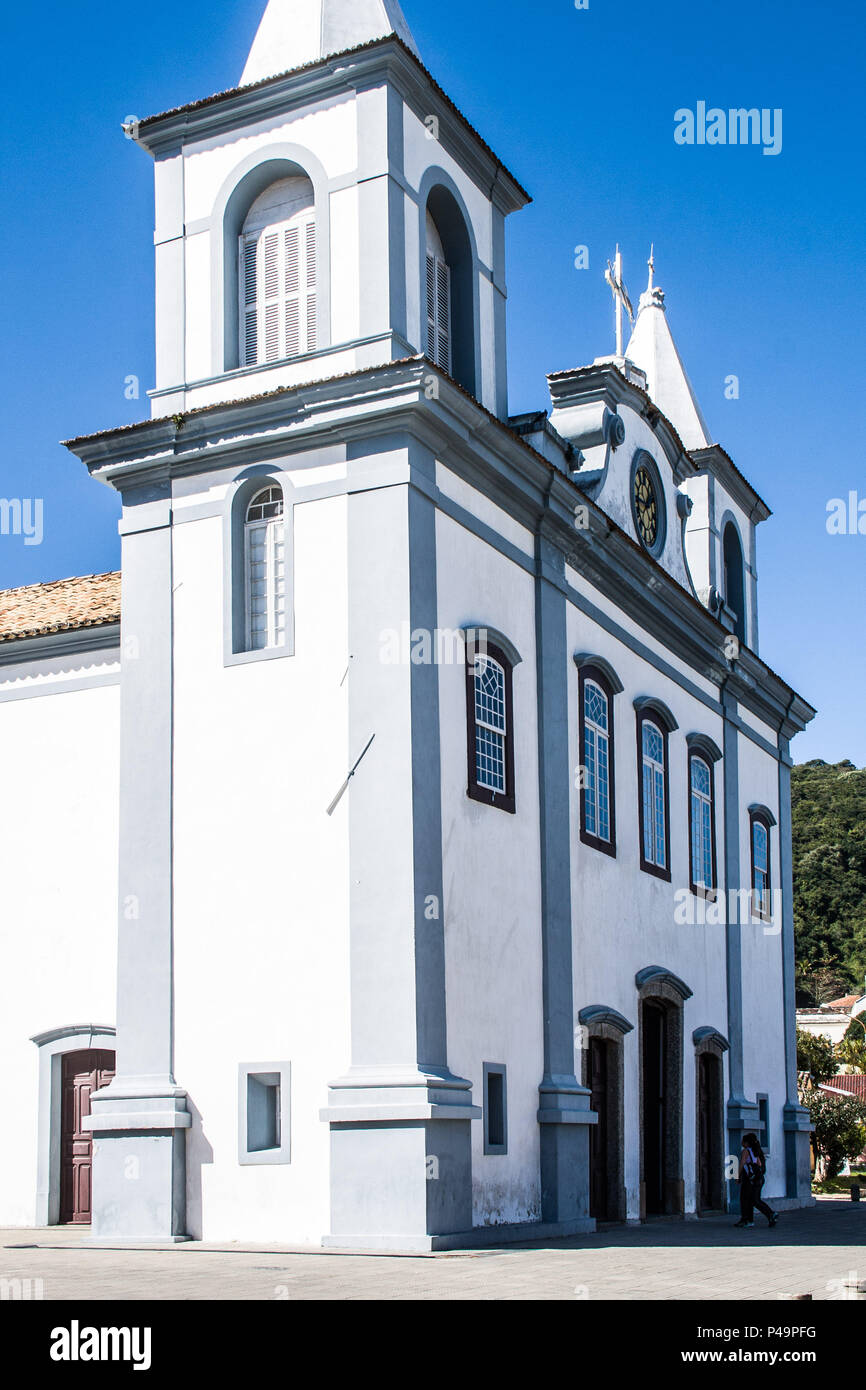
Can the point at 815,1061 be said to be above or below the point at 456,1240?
below

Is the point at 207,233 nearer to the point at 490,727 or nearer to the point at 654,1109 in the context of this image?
the point at 490,727

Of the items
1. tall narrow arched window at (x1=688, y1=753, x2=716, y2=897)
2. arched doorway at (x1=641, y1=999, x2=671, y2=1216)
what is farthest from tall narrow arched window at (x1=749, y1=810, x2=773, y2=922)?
arched doorway at (x1=641, y1=999, x2=671, y2=1216)

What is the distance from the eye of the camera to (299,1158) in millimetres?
14711

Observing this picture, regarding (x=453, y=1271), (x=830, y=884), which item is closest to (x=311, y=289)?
(x=453, y=1271)

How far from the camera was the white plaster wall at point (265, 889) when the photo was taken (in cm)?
1484

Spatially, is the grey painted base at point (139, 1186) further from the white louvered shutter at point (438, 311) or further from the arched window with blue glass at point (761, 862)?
the arched window with blue glass at point (761, 862)

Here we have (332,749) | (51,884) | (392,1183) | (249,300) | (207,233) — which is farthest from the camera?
(51,884)

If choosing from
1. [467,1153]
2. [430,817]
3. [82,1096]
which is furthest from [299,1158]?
[82,1096]

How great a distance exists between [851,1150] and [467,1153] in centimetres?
3445

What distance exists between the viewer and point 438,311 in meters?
17.9

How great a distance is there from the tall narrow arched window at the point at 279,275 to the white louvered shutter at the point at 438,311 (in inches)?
55.8

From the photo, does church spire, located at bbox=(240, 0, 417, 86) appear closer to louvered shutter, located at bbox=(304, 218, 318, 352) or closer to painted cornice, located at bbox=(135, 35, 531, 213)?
painted cornice, located at bbox=(135, 35, 531, 213)

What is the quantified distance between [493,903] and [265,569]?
4.05 m

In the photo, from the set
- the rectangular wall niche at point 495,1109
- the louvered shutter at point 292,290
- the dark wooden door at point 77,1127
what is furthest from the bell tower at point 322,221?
the dark wooden door at point 77,1127
